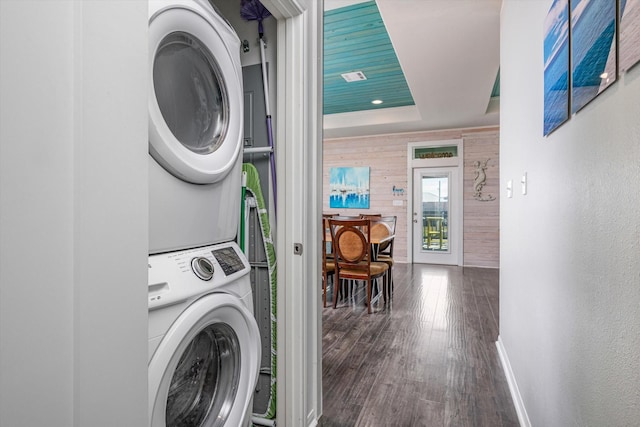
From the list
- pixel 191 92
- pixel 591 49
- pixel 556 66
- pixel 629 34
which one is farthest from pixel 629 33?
pixel 191 92

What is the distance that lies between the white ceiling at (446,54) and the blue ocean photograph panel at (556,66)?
57.7 inches

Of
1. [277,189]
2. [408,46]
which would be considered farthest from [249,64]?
[408,46]

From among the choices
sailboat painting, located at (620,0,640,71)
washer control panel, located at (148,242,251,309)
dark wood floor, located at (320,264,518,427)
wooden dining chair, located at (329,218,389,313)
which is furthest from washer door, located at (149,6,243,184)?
wooden dining chair, located at (329,218,389,313)

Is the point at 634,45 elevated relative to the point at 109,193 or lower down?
elevated

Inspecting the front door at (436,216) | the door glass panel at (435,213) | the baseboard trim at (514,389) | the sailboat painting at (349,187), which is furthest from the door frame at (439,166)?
the baseboard trim at (514,389)

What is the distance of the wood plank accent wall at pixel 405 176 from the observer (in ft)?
20.8

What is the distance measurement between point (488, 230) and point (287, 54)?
5.83 m

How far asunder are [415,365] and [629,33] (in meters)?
2.17

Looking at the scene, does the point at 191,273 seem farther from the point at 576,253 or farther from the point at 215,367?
the point at 576,253

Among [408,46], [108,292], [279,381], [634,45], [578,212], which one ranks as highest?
[408,46]

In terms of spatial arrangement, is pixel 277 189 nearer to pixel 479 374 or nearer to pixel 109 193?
pixel 109 193

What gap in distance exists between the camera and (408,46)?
318 centimetres

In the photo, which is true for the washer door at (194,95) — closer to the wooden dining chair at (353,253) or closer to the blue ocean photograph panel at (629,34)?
the blue ocean photograph panel at (629,34)

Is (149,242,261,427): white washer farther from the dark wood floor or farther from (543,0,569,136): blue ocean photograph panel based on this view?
(543,0,569,136): blue ocean photograph panel
